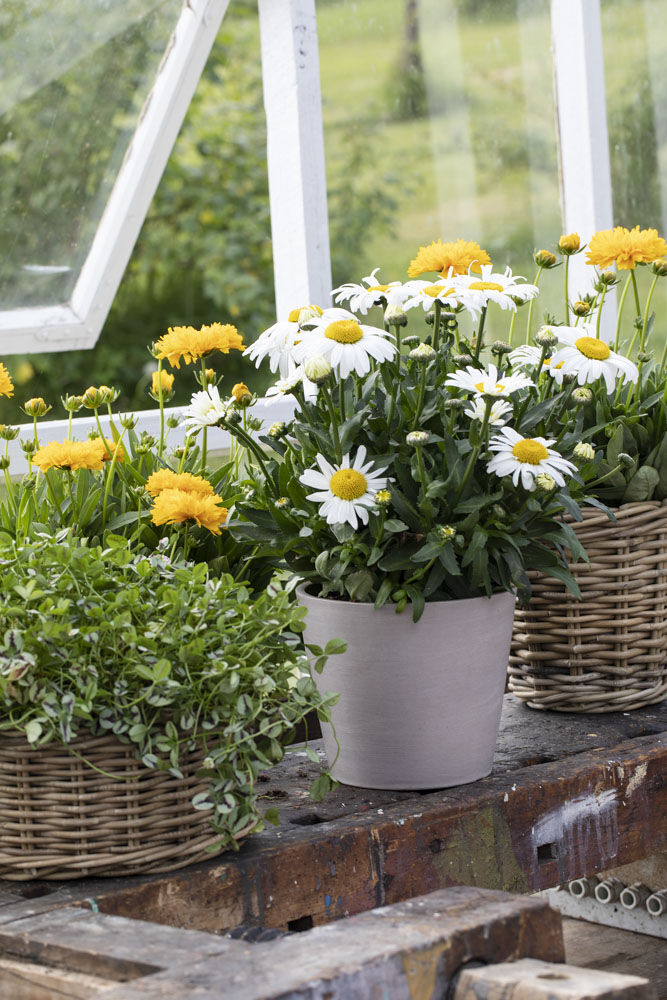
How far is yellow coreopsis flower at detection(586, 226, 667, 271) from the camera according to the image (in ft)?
4.27

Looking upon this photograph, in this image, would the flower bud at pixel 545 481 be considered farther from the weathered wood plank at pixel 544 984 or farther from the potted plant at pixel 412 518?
the weathered wood plank at pixel 544 984

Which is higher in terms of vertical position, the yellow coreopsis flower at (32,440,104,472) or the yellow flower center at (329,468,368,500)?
the yellow coreopsis flower at (32,440,104,472)

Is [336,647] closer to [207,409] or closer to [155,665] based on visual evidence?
[155,665]

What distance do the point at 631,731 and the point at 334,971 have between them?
77 cm

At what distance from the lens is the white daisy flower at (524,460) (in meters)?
1.07

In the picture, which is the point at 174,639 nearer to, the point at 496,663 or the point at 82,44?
the point at 496,663

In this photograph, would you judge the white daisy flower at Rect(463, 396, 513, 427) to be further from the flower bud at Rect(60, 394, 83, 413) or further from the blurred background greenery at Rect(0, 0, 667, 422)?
the blurred background greenery at Rect(0, 0, 667, 422)

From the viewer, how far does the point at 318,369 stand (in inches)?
42.1

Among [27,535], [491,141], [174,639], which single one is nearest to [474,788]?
[174,639]

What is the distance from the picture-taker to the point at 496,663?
1196mm

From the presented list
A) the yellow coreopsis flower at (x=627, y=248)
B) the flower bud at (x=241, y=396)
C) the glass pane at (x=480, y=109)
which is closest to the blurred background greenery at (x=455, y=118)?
the glass pane at (x=480, y=109)

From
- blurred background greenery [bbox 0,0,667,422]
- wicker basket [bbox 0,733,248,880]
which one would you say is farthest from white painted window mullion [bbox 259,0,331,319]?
wicker basket [bbox 0,733,248,880]

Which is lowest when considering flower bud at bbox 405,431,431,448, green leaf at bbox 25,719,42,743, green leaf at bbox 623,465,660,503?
green leaf at bbox 25,719,42,743

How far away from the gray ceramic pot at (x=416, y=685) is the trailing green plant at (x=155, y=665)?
11 cm
